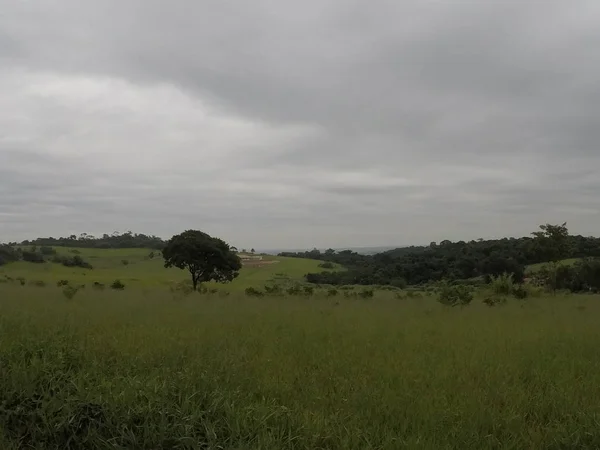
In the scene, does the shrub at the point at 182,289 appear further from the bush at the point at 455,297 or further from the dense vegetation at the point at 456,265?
the dense vegetation at the point at 456,265

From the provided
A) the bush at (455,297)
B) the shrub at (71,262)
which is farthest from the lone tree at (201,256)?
the shrub at (71,262)

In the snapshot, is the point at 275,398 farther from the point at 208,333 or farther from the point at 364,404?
the point at 208,333

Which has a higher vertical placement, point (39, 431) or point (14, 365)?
point (14, 365)

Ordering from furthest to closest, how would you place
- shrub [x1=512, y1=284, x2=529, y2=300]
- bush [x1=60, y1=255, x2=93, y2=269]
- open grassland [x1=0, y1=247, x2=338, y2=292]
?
bush [x1=60, y1=255, x2=93, y2=269]
open grassland [x1=0, y1=247, x2=338, y2=292]
shrub [x1=512, y1=284, x2=529, y2=300]

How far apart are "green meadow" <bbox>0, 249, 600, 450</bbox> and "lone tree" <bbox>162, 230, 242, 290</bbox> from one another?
87.7 ft

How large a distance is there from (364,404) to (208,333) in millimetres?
4552

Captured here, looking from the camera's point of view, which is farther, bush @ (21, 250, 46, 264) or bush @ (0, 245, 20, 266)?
bush @ (21, 250, 46, 264)

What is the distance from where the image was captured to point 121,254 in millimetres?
85875

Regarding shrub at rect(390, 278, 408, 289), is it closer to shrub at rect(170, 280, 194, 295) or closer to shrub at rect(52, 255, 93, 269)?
shrub at rect(170, 280, 194, 295)

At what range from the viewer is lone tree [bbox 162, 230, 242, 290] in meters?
35.9

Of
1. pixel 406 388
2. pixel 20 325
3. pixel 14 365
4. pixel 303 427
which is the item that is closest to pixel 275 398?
pixel 303 427

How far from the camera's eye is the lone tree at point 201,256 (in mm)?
35906

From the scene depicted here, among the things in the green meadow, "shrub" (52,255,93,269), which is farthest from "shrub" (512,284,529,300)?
"shrub" (52,255,93,269)

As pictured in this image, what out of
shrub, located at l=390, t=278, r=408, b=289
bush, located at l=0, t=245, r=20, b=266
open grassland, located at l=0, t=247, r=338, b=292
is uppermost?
bush, located at l=0, t=245, r=20, b=266
